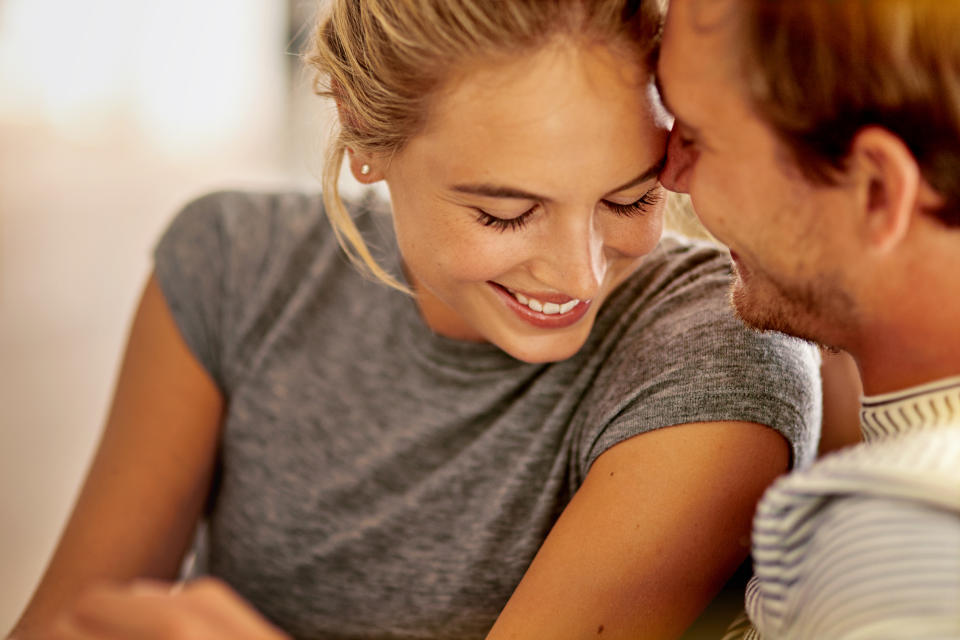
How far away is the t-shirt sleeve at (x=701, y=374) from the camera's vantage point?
0.96m

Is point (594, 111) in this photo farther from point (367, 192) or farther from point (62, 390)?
point (62, 390)

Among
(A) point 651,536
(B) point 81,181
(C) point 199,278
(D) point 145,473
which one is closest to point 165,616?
(A) point 651,536

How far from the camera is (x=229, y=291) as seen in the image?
1.45 m

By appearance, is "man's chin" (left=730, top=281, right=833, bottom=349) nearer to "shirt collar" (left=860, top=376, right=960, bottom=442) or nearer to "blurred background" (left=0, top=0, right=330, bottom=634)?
"shirt collar" (left=860, top=376, right=960, bottom=442)

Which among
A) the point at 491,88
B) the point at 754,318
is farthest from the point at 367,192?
the point at 754,318

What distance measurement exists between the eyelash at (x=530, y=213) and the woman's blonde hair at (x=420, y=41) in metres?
0.13

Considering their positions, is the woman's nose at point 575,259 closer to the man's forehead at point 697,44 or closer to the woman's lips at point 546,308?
the woman's lips at point 546,308

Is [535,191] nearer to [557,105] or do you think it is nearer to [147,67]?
[557,105]

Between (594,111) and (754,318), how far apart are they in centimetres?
27

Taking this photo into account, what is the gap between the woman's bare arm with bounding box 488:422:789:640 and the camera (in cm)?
94

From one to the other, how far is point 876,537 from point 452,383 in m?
0.69

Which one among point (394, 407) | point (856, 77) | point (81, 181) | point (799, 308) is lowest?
point (81, 181)

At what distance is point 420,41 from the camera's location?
1.00 metres

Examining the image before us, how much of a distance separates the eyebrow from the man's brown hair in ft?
0.68
